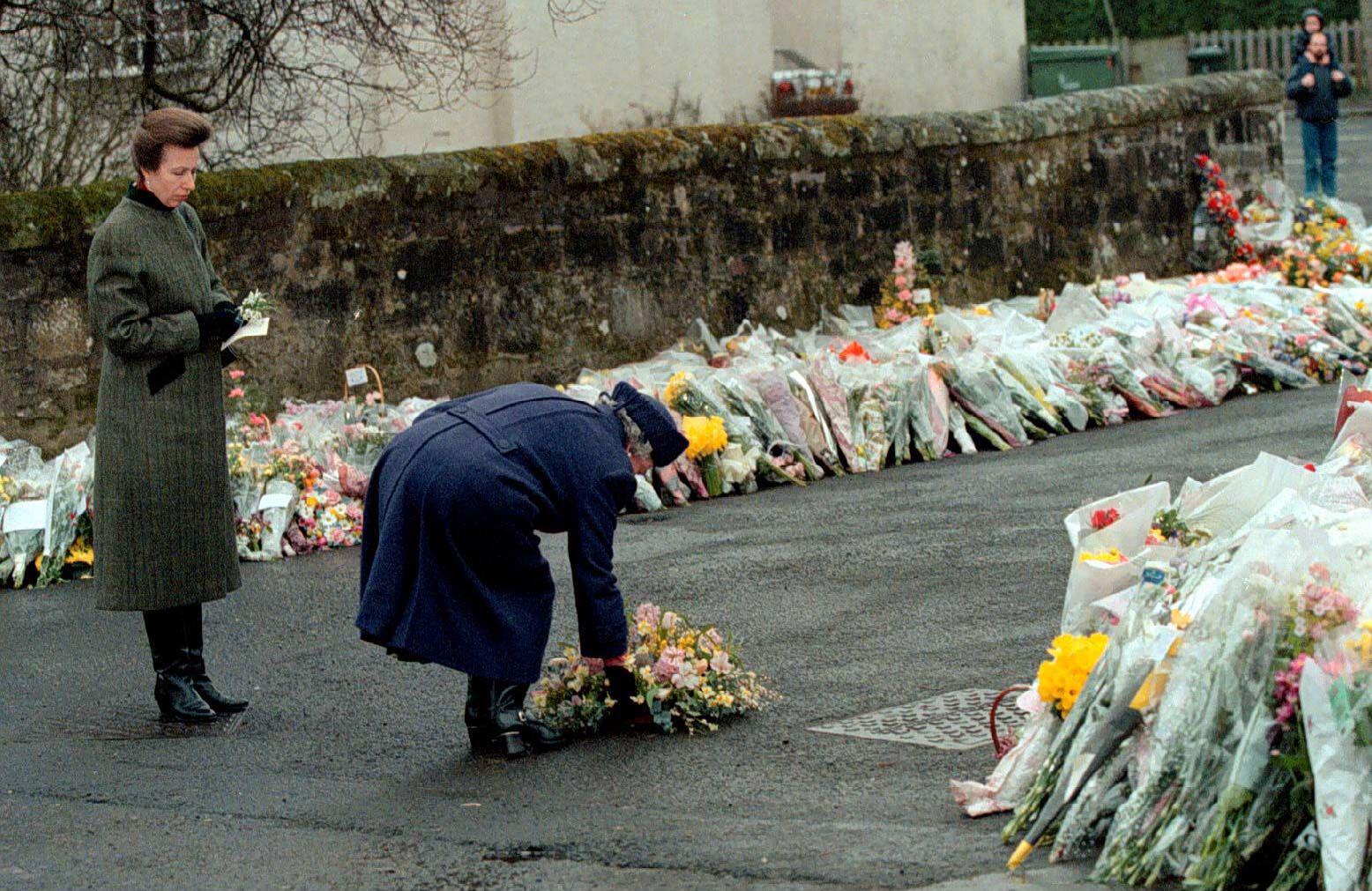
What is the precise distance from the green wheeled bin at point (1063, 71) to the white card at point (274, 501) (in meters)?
14.2

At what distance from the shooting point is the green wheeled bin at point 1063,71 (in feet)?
73.0

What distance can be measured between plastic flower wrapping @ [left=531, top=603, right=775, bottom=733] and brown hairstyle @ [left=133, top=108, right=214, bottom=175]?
2.00 m

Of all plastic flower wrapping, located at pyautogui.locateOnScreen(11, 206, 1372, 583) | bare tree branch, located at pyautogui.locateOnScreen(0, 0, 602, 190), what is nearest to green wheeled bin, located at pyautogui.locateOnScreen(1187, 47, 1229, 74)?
plastic flower wrapping, located at pyautogui.locateOnScreen(11, 206, 1372, 583)

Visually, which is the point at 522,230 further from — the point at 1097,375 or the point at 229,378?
the point at 1097,375

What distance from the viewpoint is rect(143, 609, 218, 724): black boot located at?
6.25m

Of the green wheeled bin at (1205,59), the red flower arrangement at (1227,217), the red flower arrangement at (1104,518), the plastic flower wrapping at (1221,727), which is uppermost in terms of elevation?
the green wheeled bin at (1205,59)

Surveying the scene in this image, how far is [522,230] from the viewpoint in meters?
11.9

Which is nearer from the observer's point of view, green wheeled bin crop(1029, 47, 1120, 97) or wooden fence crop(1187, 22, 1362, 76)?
green wheeled bin crop(1029, 47, 1120, 97)

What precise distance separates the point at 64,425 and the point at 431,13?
12.6ft

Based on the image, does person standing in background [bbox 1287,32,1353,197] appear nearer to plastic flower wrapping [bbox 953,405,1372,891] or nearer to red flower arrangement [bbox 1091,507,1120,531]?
red flower arrangement [bbox 1091,507,1120,531]

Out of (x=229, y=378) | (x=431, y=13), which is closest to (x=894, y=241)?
(x=431, y=13)

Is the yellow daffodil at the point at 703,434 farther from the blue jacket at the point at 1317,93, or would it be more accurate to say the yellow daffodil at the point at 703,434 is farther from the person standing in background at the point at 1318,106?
the blue jacket at the point at 1317,93

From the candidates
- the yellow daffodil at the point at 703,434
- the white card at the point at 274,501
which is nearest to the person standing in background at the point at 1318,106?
the yellow daffodil at the point at 703,434

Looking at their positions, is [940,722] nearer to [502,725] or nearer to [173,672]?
[502,725]
